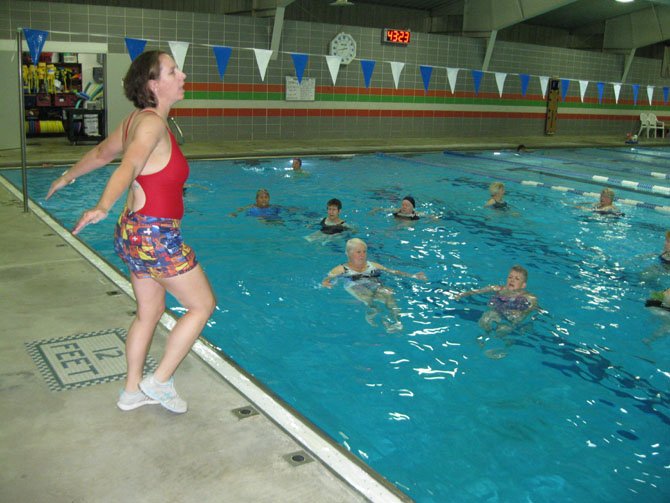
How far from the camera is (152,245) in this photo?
270cm

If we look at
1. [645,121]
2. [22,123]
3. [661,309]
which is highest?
[645,121]

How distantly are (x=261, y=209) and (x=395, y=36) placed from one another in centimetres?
1200

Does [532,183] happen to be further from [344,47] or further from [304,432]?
[304,432]

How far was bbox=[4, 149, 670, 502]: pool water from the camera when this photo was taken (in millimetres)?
3576

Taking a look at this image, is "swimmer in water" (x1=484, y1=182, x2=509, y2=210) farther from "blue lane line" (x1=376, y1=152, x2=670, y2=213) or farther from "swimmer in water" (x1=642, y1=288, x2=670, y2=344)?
"swimmer in water" (x1=642, y1=288, x2=670, y2=344)

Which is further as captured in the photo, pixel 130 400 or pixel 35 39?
pixel 35 39

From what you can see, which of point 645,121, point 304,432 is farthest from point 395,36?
point 304,432

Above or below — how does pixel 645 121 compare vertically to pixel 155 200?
above

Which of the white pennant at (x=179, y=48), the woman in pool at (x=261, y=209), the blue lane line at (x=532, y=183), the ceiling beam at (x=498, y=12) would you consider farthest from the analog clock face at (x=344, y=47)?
the woman in pool at (x=261, y=209)

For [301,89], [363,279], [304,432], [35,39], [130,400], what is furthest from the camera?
[301,89]

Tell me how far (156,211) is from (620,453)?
2894 mm

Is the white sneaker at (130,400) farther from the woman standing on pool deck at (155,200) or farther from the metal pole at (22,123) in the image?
the metal pole at (22,123)

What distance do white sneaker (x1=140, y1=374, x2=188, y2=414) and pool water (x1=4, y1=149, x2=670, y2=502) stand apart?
3.52ft

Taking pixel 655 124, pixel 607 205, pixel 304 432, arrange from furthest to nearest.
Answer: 1. pixel 655 124
2. pixel 607 205
3. pixel 304 432
